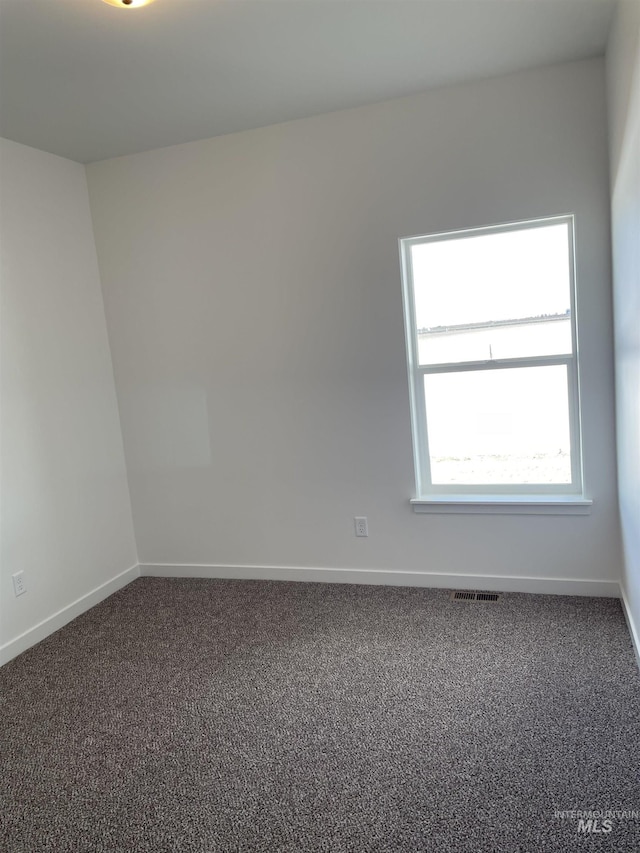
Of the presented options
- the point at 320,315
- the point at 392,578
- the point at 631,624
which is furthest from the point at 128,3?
the point at 631,624

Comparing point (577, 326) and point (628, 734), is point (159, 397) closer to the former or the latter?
point (577, 326)

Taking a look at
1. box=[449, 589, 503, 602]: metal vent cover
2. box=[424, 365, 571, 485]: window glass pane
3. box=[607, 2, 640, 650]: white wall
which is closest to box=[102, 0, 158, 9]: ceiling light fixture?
box=[607, 2, 640, 650]: white wall

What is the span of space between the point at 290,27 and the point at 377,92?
80cm

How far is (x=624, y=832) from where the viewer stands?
5.27 ft

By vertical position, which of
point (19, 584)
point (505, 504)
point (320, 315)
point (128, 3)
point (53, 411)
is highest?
point (128, 3)

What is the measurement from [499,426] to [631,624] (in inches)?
45.3

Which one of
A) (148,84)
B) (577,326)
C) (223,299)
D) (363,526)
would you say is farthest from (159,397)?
(577,326)

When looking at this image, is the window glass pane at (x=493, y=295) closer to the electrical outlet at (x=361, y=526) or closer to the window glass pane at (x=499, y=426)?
the window glass pane at (x=499, y=426)

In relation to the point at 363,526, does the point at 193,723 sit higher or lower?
lower

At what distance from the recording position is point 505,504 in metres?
3.14

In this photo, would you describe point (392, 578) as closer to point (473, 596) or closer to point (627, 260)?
point (473, 596)

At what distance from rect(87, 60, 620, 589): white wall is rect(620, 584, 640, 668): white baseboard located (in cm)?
18

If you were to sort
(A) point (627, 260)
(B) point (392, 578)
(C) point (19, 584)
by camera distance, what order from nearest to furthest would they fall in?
(A) point (627, 260) < (C) point (19, 584) < (B) point (392, 578)

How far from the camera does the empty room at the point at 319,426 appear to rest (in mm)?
1979
